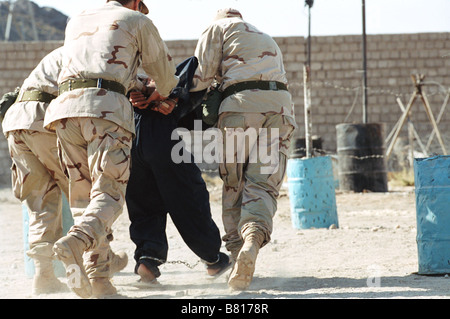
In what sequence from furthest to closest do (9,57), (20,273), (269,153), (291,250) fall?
(9,57) < (291,250) < (20,273) < (269,153)

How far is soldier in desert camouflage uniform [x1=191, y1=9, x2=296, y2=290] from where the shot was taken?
442 centimetres

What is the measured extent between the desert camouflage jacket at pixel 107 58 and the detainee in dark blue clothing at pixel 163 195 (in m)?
0.46

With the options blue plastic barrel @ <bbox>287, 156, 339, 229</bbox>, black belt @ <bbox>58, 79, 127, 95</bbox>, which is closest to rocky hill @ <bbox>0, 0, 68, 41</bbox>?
blue plastic barrel @ <bbox>287, 156, 339, 229</bbox>

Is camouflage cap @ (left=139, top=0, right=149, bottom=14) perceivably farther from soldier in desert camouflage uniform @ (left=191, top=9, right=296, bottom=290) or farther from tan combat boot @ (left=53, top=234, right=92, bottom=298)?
tan combat boot @ (left=53, top=234, right=92, bottom=298)

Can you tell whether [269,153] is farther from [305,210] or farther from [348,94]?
[348,94]

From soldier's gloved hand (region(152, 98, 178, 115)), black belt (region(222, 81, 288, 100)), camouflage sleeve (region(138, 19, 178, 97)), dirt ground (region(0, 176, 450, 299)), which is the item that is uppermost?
camouflage sleeve (region(138, 19, 178, 97))

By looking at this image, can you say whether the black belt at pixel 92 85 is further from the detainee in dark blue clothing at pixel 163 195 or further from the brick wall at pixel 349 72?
the brick wall at pixel 349 72

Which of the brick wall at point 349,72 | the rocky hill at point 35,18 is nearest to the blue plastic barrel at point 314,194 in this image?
the brick wall at point 349,72

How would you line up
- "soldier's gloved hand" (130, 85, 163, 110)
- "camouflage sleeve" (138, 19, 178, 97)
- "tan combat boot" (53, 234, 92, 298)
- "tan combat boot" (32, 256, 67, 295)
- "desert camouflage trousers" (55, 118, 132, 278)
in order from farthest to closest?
1. "soldier's gloved hand" (130, 85, 163, 110)
2. "tan combat boot" (32, 256, 67, 295)
3. "camouflage sleeve" (138, 19, 178, 97)
4. "desert camouflage trousers" (55, 118, 132, 278)
5. "tan combat boot" (53, 234, 92, 298)

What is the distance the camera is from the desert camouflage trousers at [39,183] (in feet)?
14.1
